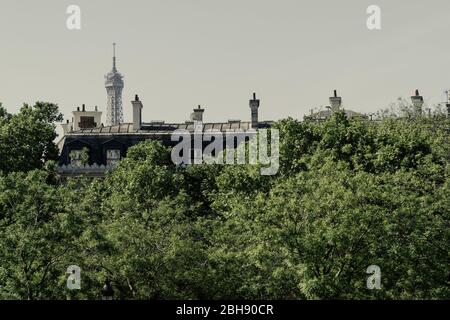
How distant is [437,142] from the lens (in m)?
59.2

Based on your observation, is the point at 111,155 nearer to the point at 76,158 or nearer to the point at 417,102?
the point at 76,158

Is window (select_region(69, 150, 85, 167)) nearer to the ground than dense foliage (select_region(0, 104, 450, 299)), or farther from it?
farther from it

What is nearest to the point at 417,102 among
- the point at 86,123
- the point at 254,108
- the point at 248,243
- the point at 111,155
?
the point at 254,108

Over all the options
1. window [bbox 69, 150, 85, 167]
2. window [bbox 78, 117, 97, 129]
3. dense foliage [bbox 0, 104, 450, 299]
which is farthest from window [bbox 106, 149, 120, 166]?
dense foliage [bbox 0, 104, 450, 299]

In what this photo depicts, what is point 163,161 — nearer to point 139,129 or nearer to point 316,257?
point 139,129

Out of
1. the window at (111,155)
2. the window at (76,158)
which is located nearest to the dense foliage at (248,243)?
the window at (76,158)

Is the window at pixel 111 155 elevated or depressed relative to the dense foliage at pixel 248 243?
elevated

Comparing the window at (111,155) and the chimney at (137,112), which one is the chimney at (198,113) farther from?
the window at (111,155)

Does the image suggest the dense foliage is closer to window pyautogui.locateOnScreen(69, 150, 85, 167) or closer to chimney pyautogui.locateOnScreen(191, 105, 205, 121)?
window pyautogui.locateOnScreen(69, 150, 85, 167)

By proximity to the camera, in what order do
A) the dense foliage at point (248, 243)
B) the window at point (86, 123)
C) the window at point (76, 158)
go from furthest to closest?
the window at point (86, 123) → the window at point (76, 158) → the dense foliage at point (248, 243)

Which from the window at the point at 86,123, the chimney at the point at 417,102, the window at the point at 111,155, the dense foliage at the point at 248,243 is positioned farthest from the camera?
the window at the point at 86,123

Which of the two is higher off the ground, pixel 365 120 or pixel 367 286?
pixel 365 120

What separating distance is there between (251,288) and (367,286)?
4756 mm
